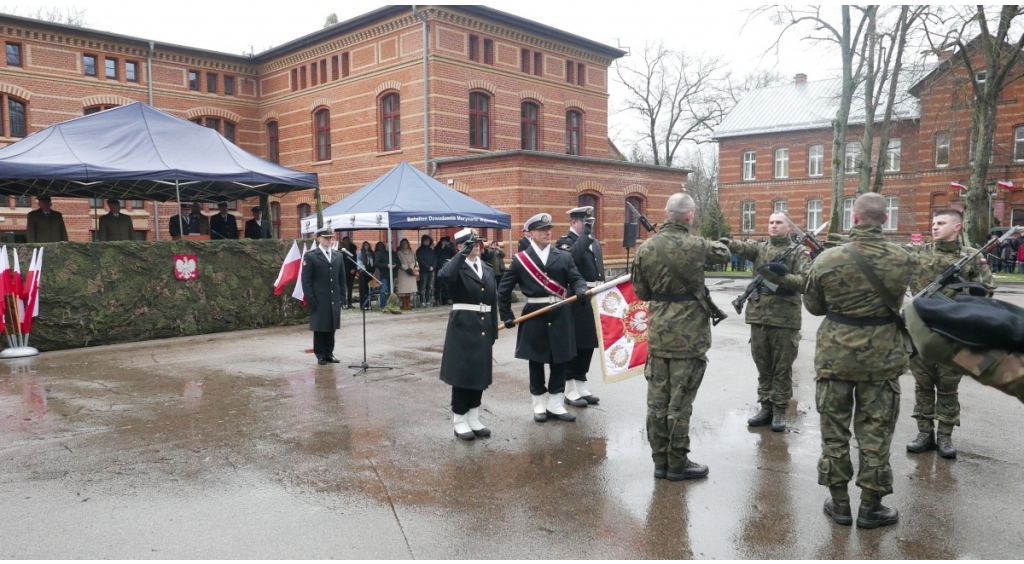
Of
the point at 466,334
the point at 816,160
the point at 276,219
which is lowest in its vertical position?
the point at 466,334

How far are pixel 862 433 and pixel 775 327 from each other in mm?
2075

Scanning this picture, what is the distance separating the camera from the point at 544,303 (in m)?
6.58

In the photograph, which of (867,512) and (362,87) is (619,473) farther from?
(362,87)

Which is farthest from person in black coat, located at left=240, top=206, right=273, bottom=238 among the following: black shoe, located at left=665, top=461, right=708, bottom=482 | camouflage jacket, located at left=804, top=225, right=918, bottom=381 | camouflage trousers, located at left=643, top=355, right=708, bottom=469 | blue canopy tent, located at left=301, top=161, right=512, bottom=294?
camouflage jacket, located at left=804, top=225, right=918, bottom=381

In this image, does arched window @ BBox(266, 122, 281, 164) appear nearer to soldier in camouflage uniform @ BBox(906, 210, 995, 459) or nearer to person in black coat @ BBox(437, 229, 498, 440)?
person in black coat @ BBox(437, 229, 498, 440)

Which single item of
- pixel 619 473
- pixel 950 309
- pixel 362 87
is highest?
pixel 362 87

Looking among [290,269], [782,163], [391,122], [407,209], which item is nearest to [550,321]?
[290,269]

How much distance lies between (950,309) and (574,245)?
16.2 feet

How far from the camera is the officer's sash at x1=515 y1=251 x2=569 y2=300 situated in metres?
6.43

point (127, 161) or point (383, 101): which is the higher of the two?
point (383, 101)

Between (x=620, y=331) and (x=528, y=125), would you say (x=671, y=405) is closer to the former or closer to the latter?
(x=620, y=331)

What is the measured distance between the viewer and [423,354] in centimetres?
1016

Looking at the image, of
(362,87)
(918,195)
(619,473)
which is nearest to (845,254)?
(619,473)

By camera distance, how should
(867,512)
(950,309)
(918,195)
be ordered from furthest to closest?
(918,195) < (867,512) < (950,309)
